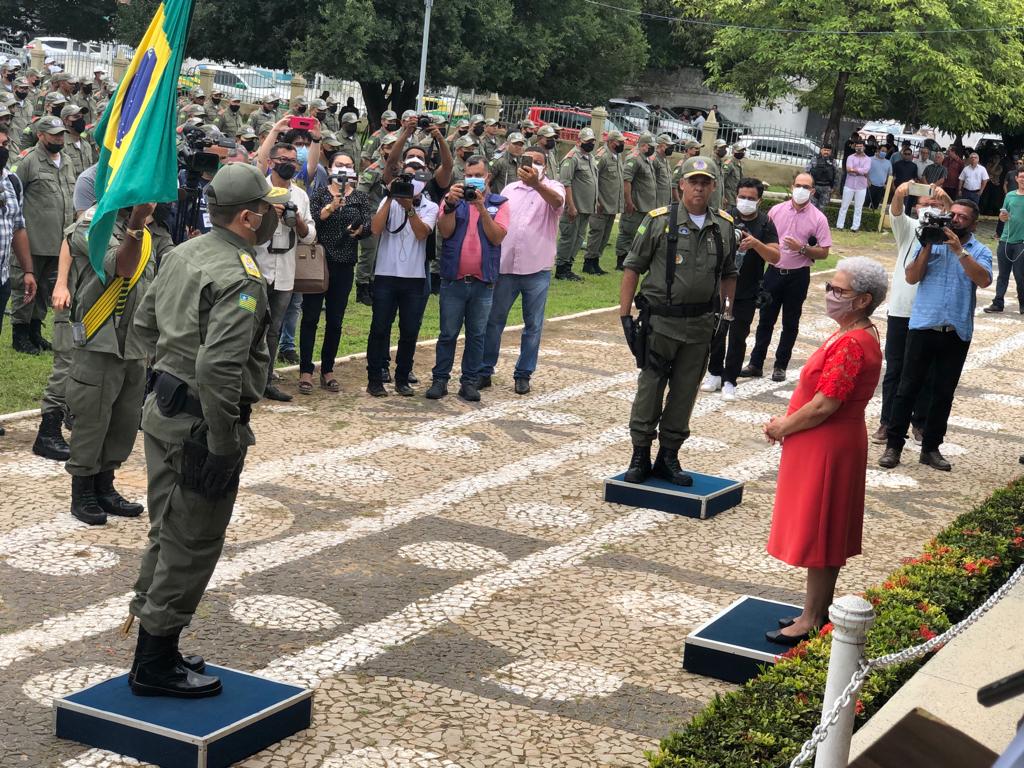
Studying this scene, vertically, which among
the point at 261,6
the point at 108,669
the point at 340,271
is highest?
the point at 261,6

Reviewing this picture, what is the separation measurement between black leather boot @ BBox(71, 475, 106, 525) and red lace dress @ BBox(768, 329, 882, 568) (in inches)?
145

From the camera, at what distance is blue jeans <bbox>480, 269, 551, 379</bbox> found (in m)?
11.9

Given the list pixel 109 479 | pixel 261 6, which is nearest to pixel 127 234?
pixel 109 479

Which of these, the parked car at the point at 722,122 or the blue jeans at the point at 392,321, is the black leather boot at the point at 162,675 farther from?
the parked car at the point at 722,122

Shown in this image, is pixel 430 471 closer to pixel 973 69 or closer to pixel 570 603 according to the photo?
pixel 570 603

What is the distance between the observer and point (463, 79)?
3781 cm

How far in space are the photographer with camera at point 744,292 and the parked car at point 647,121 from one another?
1872cm

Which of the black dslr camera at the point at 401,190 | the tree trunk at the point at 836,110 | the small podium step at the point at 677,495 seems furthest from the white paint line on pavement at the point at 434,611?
the tree trunk at the point at 836,110

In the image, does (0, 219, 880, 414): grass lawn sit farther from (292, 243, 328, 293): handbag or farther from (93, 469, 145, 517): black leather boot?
(93, 469, 145, 517): black leather boot

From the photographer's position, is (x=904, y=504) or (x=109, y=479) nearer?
(x=109, y=479)

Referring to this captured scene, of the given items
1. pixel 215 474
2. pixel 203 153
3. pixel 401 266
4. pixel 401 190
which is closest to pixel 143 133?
pixel 203 153

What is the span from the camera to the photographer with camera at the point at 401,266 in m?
11.1

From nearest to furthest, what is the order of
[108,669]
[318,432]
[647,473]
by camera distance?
[108,669] → [647,473] → [318,432]

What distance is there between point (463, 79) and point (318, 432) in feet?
94.8
